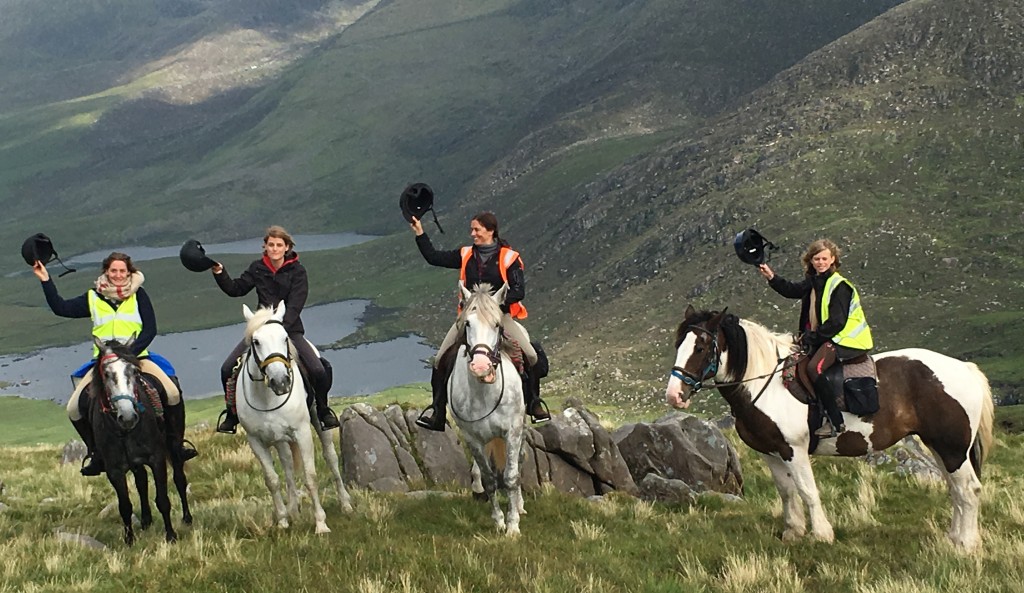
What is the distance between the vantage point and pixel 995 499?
582 inches

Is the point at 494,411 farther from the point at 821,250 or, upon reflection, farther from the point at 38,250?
the point at 38,250

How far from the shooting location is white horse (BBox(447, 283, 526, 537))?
39.1 ft

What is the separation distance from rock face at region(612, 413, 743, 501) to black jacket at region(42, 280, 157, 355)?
950 centimetres

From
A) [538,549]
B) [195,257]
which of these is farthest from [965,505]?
[195,257]

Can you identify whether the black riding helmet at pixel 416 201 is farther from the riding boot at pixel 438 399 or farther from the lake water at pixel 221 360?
the lake water at pixel 221 360

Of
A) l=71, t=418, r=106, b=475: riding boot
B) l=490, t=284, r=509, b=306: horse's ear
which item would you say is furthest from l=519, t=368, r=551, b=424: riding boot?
l=71, t=418, r=106, b=475: riding boot

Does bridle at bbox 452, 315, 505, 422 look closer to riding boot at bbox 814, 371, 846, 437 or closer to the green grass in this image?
the green grass

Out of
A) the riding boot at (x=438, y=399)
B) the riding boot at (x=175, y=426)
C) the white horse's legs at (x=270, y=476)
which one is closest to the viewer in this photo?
the white horse's legs at (x=270, y=476)

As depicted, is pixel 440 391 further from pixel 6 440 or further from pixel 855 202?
pixel 855 202

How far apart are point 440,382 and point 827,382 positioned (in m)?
5.87

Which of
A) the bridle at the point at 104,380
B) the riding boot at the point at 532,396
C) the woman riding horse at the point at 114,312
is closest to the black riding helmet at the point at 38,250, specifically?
the woman riding horse at the point at 114,312

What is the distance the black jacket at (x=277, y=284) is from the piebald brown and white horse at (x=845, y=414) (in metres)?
5.83

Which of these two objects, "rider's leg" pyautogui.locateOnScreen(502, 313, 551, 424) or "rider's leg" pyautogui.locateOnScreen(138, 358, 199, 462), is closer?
"rider's leg" pyautogui.locateOnScreen(138, 358, 199, 462)

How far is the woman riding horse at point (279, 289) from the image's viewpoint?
42.0 feet
